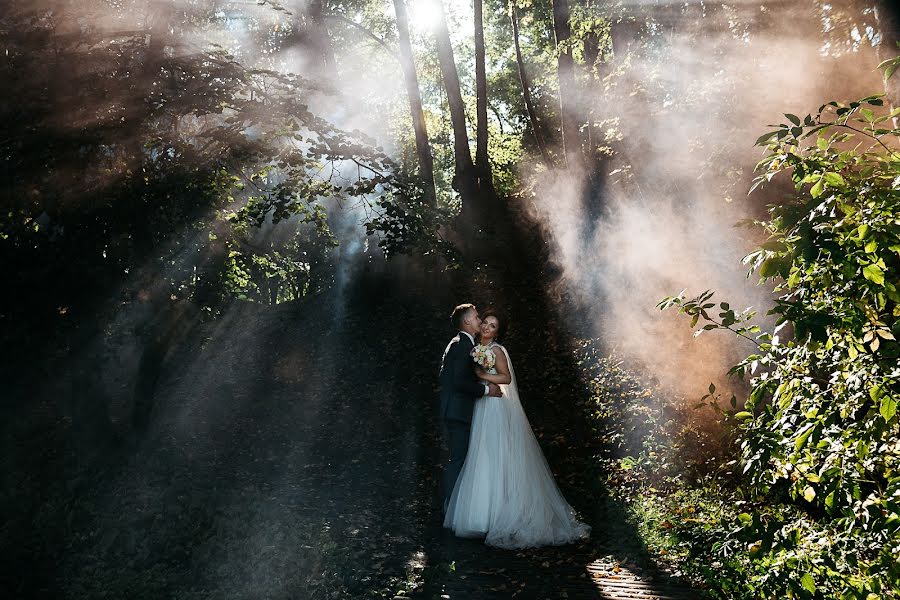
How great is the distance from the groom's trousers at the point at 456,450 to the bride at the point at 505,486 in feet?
0.28

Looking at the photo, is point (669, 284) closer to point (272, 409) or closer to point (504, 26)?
point (272, 409)

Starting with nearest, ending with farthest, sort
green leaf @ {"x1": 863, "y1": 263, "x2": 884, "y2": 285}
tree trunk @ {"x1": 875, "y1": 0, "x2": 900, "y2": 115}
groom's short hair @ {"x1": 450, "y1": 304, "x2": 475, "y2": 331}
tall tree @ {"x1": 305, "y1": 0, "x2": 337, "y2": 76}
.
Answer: green leaf @ {"x1": 863, "y1": 263, "x2": 884, "y2": 285}, tree trunk @ {"x1": 875, "y1": 0, "x2": 900, "y2": 115}, groom's short hair @ {"x1": 450, "y1": 304, "x2": 475, "y2": 331}, tall tree @ {"x1": 305, "y1": 0, "x2": 337, "y2": 76}

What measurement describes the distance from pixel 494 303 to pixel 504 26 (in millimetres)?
15346

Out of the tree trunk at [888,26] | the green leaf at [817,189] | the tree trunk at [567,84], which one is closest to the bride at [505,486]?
the tree trunk at [888,26]

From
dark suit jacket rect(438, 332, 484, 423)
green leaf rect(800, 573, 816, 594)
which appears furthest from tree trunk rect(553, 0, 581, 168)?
green leaf rect(800, 573, 816, 594)

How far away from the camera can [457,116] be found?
17.0 meters

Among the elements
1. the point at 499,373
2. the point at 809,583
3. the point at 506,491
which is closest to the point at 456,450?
the point at 506,491

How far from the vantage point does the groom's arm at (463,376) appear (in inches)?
268

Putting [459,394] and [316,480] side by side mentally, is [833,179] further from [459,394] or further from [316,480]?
[316,480]

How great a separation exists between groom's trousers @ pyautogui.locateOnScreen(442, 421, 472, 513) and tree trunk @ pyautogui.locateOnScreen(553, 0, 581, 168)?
444 inches

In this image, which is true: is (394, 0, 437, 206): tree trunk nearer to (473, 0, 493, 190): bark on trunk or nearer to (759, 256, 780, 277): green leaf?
(473, 0, 493, 190): bark on trunk

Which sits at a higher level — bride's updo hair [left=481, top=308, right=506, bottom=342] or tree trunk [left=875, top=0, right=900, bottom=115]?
tree trunk [left=875, top=0, right=900, bottom=115]

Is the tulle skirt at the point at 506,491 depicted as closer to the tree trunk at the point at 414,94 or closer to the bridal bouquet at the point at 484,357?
the bridal bouquet at the point at 484,357

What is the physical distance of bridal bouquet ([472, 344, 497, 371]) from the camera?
689 cm
